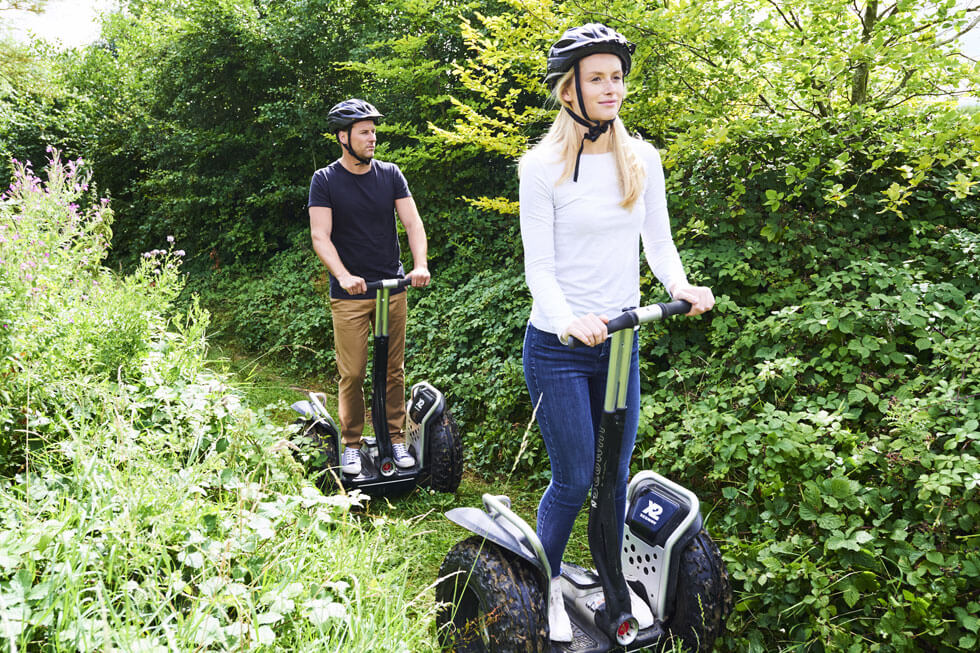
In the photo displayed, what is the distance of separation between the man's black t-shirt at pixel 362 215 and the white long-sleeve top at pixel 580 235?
1.88m

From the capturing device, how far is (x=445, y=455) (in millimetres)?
3998

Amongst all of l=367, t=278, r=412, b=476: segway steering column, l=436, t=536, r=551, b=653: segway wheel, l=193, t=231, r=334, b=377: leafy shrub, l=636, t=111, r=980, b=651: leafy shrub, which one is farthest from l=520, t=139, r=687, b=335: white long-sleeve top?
l=193, t=231, r=334, b=377: leafy shrub

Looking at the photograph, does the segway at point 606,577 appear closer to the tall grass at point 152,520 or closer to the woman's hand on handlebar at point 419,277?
the tall grass at point 152,520

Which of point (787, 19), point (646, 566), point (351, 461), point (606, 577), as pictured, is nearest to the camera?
point (606, 577)

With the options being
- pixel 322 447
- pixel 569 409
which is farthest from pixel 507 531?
pixel 322 447

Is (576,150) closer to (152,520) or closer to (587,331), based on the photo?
(587,331)

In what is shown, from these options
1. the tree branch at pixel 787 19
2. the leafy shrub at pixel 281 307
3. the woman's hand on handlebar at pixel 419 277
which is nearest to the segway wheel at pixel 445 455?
the woman's hand on handlebar at pixel 419 277

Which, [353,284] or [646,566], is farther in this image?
[353,284]

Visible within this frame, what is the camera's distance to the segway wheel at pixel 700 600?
2.34 m

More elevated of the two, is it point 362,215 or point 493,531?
point 362,215

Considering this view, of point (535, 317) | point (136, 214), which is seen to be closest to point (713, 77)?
point (535, 317)

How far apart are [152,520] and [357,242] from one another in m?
2.04

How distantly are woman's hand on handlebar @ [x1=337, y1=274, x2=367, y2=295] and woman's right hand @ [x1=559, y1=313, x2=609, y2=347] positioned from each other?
1856 millimetres

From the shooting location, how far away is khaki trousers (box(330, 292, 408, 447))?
3.90m
